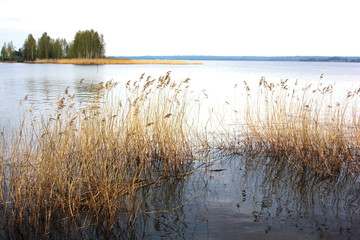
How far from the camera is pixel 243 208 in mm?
5004

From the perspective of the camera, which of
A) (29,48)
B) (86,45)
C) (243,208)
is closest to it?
(243,208)

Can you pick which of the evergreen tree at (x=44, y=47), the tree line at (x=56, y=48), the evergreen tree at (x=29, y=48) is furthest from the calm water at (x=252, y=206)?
the evergreen tree at (x=29, y=48)

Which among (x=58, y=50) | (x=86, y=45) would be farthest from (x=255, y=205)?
(x=58, y=50)

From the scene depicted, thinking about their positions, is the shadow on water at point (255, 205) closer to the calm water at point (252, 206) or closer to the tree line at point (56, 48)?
the calm water at point (252, 206)

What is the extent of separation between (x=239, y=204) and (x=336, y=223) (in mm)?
1386

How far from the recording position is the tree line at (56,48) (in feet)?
262

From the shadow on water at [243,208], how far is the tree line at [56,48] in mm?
76486

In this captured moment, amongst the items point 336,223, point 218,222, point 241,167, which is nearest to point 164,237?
point 218,222

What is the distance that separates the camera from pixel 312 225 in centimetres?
450

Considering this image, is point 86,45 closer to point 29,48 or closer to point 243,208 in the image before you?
point 29,48

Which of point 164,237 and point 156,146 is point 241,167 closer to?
point 156,146

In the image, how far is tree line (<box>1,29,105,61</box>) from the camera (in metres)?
79.8

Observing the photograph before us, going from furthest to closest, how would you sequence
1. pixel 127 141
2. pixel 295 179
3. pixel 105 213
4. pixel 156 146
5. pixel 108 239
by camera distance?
pixel 156 146 < pixel 295 179 < pixel 127 141 < pixel 105 213 < pixel 108 239

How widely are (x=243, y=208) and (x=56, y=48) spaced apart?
305 feet
